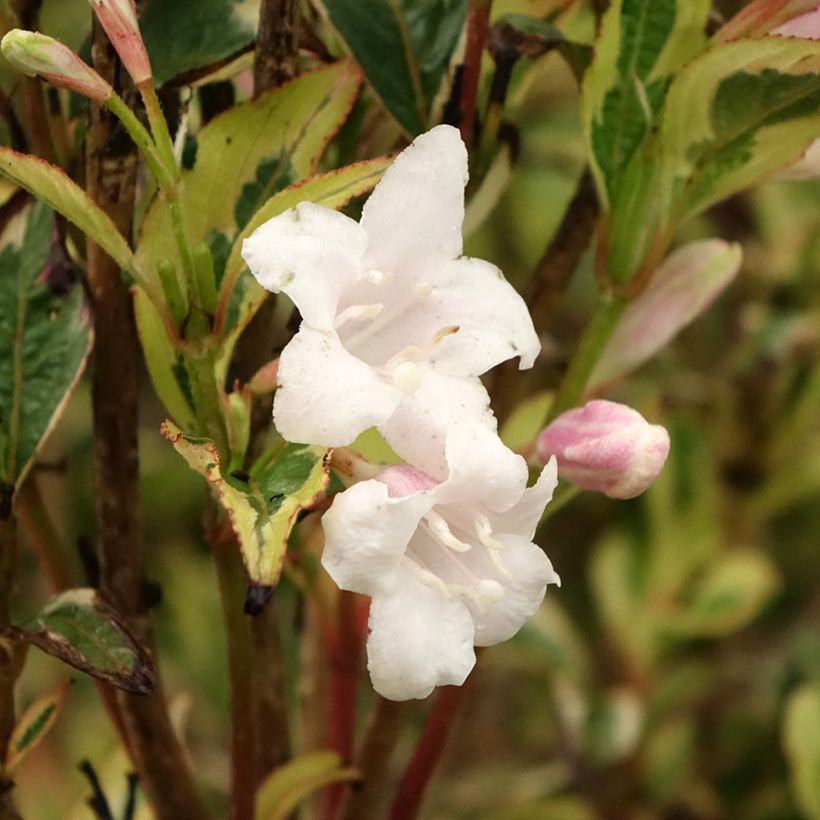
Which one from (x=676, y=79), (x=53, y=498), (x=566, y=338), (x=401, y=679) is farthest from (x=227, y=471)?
(x=566, y=338)

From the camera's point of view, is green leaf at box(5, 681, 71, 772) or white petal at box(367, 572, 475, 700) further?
green leaf at box(5, 681, 71, 772)

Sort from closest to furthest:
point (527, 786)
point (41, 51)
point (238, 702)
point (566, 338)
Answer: point (41, 51) → point (238, 702) → point (527, 786) → point (566, 338)

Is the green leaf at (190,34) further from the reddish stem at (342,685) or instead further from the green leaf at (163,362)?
the reddish stem at (342,685)

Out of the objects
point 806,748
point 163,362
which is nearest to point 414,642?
point 163,362

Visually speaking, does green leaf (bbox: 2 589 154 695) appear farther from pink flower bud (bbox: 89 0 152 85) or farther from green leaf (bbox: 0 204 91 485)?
pink flower bud (bbox: 89 0 152 85)

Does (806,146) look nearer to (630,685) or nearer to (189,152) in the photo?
(189,152)

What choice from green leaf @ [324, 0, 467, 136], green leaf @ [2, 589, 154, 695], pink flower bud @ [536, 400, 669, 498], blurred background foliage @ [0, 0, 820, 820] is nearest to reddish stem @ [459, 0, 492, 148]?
green leaf @ [324, 0, 467, 136]

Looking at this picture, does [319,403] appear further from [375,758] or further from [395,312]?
[375,758]
